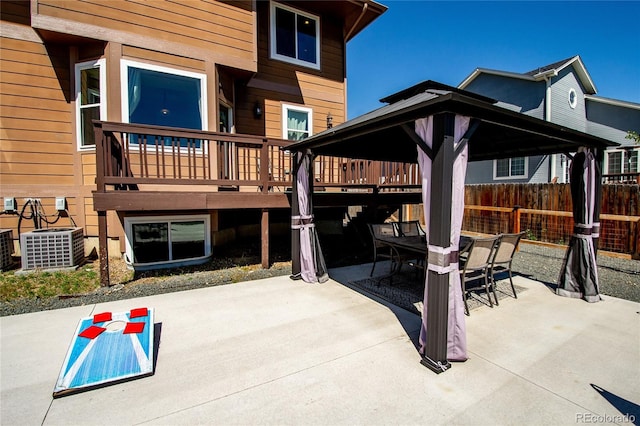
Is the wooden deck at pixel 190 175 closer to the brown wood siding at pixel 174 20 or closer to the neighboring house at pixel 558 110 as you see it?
the brown wood siding at pixel 174 20

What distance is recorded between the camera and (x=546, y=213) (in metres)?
7.72

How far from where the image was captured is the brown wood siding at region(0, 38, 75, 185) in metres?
5.58

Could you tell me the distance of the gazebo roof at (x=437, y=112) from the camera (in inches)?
105

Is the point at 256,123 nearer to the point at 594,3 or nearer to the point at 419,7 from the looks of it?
the point at 419,7

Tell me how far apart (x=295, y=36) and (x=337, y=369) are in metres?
8.28

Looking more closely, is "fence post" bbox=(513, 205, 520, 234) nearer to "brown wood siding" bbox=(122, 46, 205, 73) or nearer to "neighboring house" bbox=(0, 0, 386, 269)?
"neighboring house" bbox=(0, 0, 386, 269)

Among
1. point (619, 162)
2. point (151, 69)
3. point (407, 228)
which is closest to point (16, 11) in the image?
point (151, 69)

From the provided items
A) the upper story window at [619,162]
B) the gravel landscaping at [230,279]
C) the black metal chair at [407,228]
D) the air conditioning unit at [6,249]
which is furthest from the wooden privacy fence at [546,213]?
the air conditioning unit at [6,249]

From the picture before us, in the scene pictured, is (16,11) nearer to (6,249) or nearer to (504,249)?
(6,249)

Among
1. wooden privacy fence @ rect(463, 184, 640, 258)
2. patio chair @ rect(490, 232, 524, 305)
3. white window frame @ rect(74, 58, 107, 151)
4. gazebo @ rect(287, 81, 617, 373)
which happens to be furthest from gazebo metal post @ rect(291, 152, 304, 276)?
wooden privacy fence @ rect(463, 184, 640, 258)

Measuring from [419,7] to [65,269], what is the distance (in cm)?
1153

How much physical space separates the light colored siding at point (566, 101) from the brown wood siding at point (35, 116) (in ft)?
50.2

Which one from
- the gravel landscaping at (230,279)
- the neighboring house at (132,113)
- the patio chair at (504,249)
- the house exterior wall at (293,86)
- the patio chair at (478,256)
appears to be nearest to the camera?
the patio chair at (478,256)

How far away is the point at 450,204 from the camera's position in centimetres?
259
